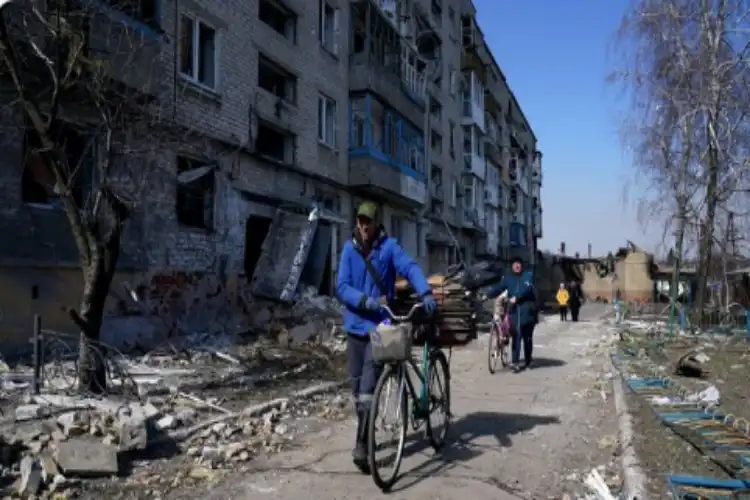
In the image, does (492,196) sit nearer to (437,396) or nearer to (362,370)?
(437,396)

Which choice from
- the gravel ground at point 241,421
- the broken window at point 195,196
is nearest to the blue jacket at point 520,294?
the gravel ground at point 241,421

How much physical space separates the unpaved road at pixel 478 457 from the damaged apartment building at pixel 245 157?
4.80 metres

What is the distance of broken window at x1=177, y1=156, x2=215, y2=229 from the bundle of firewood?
313 inches

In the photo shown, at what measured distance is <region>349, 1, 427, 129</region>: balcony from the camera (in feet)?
74.5

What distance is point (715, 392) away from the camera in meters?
8.29

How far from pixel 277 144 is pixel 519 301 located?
10.0 m

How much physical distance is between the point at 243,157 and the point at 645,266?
43.7 m

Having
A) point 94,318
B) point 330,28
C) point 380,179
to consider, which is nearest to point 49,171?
point 94,318

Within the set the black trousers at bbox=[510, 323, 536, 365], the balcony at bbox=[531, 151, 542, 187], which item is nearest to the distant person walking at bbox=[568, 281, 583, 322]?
the black trousers at bbox=[510, 323, 536, 365]

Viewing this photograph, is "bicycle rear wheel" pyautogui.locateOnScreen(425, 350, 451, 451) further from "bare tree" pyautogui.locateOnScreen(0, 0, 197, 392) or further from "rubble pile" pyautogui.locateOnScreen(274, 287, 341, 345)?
"rubble pile" pyautogui.locateOnScreen(274, 287, 341, 345)

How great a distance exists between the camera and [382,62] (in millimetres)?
24578

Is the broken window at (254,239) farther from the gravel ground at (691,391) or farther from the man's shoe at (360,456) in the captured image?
the man's shoe at (360,456)

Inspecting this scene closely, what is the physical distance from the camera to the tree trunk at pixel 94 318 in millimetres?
7047

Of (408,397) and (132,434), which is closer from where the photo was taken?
(408,397)
